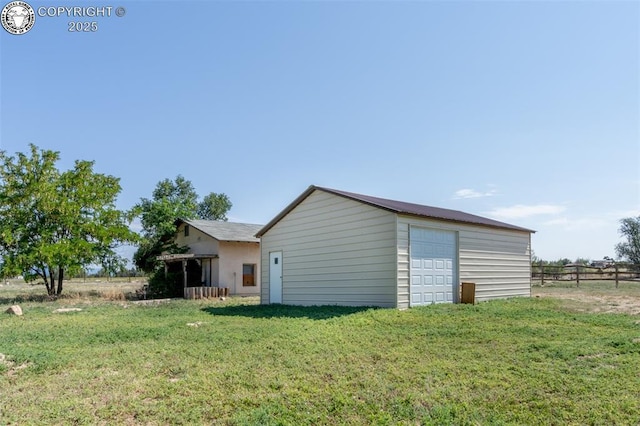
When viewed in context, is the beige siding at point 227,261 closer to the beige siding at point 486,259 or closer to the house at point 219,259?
the house at point 219,259

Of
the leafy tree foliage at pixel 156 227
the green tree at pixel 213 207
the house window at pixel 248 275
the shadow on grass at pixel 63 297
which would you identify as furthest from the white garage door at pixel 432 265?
the green tree at pixel 213 207

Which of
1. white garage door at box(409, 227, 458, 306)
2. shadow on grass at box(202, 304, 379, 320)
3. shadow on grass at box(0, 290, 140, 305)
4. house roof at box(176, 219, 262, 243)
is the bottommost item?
shadow on grass at box(0, 290, 140, 305)

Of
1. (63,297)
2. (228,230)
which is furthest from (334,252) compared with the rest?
(63,297)

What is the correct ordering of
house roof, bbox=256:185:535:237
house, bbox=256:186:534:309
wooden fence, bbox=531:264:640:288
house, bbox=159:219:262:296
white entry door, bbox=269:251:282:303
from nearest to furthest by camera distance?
1. house, bbox=256:186:534:309
2. house roof, bbox=256:185:535:237
3. white entry door, bbox=269:251:282:303
4. house, bbox=159:219:262:296
5. wooden fence, bbox=531:264:640:288

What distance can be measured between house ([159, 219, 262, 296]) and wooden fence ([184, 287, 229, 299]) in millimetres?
676

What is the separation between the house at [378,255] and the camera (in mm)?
12625

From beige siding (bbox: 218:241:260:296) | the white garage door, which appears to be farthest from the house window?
the white garage door

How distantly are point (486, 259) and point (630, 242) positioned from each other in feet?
145

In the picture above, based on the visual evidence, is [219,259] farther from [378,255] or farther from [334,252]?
[378,255]

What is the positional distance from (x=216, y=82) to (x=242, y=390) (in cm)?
1051

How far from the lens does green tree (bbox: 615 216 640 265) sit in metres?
48.5

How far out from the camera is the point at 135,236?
21.4 m

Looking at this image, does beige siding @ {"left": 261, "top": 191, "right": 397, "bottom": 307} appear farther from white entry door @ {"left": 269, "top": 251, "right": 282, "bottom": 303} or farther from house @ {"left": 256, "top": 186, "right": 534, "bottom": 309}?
white entry door @ {"left": 269, "top": 251, "right": 282, "bottom": 303}

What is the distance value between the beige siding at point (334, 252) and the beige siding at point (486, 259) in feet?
1.39
